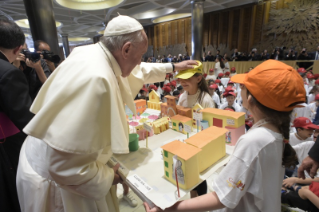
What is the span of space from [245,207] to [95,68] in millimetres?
1050

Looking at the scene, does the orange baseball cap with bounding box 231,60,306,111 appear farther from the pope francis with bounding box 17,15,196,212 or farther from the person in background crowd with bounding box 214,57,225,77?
the person in background crowd with bounding box 214,57,225,77

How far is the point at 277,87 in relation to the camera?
750 millimetres

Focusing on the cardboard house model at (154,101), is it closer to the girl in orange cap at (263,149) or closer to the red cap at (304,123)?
the girl in orange cap at (263,149)

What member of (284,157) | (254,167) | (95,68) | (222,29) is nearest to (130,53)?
(95,68)

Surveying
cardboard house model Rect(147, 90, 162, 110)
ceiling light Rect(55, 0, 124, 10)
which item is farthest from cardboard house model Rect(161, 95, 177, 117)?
ceiling light Rect(55, 0, 124, 10)

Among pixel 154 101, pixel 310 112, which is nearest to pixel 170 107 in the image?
pixel 154 101

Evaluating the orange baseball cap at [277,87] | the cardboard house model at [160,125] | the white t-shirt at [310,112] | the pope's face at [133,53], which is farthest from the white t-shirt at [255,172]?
the white t-shirt at [310,112]

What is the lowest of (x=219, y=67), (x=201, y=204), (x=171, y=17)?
(x=201, y=204)

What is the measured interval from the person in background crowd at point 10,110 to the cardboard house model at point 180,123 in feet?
4.02

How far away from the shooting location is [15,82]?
127 cm

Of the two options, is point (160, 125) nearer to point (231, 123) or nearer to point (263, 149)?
point (231, 123)

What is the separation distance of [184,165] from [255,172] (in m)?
0.36

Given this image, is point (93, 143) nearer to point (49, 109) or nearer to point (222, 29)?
point (49, 109)

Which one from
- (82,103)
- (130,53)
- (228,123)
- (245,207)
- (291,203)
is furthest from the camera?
(291,203)
